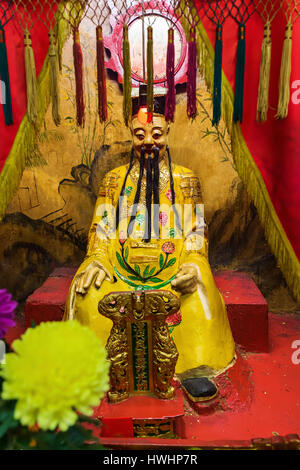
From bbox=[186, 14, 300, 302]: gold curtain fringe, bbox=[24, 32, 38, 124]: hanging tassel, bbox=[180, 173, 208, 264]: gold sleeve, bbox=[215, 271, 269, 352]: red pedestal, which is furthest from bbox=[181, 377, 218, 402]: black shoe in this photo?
bbox=[24, 32, 38, 124]: hanging tassel

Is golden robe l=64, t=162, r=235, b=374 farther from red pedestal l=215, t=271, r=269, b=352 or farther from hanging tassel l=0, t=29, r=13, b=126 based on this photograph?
hanging tassel l=0, t=29, r=13, b=126

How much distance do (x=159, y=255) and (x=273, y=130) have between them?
160 centimetres

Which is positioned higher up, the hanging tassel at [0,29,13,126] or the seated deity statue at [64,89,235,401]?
the hanging tassel at [0,29,13,126]

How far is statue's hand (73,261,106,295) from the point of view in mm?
2811

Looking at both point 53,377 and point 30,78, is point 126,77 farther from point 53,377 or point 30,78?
point 53,377

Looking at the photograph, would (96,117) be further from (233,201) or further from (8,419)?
(8,419)

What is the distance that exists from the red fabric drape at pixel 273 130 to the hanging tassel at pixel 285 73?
0.74 feet

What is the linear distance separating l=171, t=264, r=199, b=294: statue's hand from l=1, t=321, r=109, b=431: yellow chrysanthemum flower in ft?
5.76

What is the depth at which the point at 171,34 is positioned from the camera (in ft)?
9.40

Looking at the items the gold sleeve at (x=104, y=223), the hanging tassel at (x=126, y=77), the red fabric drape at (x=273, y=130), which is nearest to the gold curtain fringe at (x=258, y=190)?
the red fabric drape at (x=273, y=130)

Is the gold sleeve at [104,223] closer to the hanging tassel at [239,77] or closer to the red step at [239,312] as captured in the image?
the red step at [239,312]

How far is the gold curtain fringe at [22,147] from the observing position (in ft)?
12.2

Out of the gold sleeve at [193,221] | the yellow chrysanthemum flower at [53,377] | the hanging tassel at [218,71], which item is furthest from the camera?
the gold sleeve at [193,221]

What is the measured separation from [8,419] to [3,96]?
296cm
